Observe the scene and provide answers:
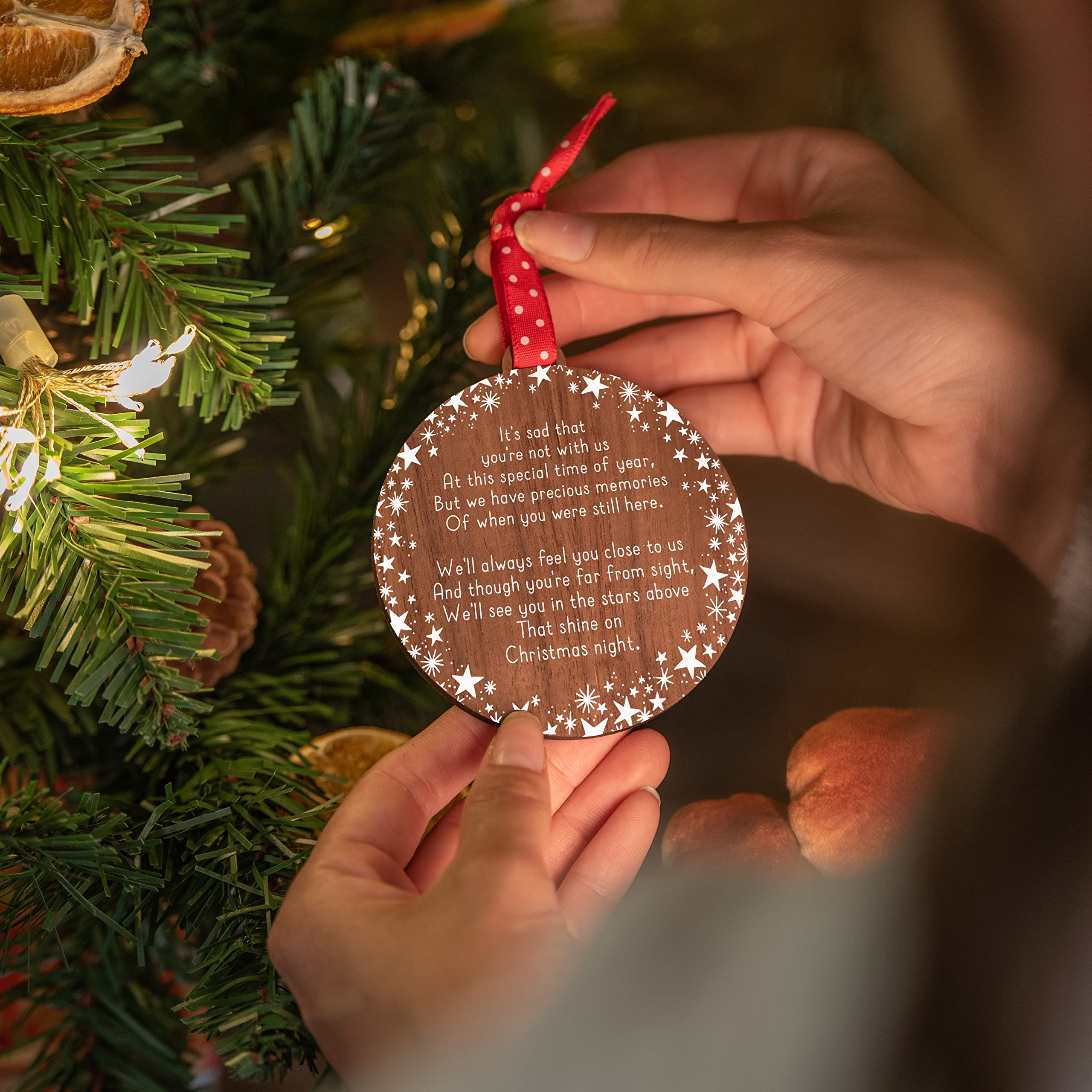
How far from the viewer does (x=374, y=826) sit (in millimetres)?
537

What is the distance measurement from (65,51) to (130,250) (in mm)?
116

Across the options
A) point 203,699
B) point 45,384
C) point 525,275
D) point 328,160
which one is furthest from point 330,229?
point 203,699

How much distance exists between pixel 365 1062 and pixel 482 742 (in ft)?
0.84

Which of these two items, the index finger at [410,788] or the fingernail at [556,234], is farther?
the fingernail at [556,234]

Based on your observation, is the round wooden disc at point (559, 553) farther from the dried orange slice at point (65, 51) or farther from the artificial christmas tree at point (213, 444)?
the dried orange slice at point (65, 51)

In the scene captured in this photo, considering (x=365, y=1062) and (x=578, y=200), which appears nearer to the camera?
(x=365, y=1062)

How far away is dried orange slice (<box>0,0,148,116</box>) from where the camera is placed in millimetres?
Answer: 431

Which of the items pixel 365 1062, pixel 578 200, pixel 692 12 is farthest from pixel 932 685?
pixel 692 12

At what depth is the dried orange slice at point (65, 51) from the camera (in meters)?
0.43

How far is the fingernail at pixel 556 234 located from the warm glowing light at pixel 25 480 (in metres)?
0.43

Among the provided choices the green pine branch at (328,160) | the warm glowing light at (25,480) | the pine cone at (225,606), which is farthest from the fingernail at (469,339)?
the warm glowing light at (25,480)

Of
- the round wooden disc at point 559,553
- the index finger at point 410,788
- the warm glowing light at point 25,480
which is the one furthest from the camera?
the round wooden disc at point 559,553

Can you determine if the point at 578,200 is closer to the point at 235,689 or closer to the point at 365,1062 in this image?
the point at 235,689

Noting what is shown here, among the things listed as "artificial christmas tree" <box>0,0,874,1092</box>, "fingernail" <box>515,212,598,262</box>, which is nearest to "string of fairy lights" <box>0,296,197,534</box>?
"artificial christmas tree" <box>0,0,874,1092</box>
